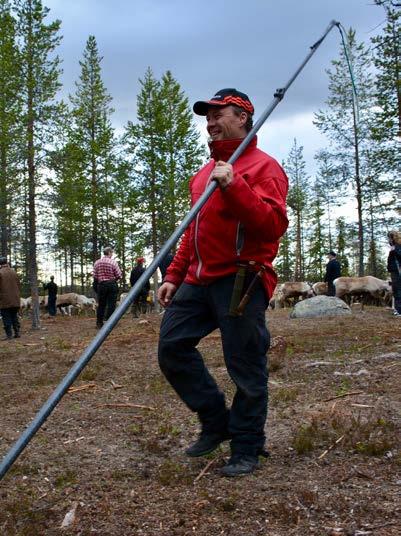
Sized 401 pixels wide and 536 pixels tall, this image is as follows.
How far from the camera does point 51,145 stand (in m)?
18.6

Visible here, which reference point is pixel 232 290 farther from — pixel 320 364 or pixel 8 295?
pixel 8 295

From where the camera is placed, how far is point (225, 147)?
133 inches

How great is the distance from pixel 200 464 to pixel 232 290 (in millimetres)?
1183

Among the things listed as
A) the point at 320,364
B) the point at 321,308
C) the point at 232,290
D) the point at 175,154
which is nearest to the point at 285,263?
the point at 175,154

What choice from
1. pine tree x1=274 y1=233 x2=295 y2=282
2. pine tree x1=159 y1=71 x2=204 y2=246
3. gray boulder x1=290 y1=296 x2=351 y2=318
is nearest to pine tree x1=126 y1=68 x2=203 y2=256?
pine tree x1=159 y1=71 x2=204 y2=246

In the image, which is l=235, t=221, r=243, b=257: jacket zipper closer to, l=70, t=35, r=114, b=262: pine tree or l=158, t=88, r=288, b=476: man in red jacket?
l=158, t=88, r=288, b=476: man in red jacket

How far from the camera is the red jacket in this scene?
10.1ft

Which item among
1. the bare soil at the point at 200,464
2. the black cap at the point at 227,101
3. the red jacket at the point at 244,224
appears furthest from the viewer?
the black cap at the point at 227,101

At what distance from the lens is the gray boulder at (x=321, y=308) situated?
15.5m

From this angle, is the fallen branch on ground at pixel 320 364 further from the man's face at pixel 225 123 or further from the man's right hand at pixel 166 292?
the man's face at pixel 225 123

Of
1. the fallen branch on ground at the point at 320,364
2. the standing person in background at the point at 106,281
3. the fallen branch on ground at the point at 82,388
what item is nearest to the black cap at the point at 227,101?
the fallen branch on ground at the point at 82,388

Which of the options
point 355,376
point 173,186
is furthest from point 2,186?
point 355,376

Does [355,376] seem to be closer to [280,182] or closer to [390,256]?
[280,182]

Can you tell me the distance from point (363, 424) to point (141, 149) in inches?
1142
